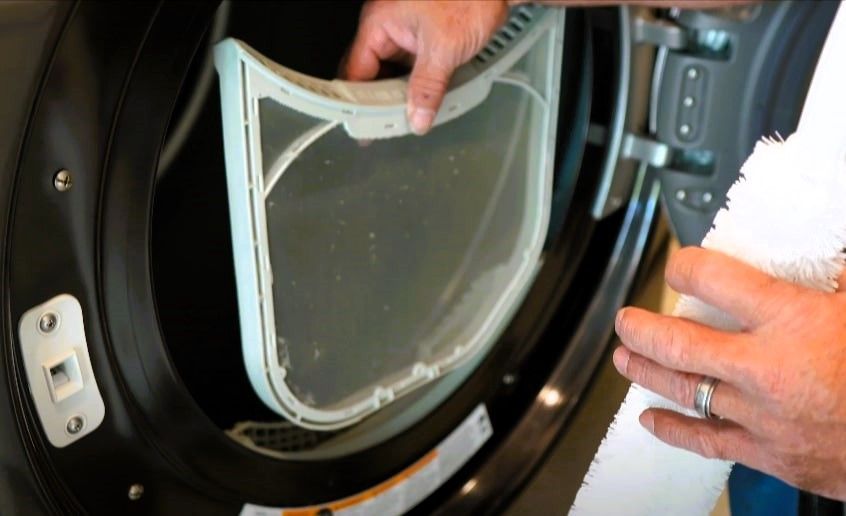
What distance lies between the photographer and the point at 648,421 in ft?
2.21

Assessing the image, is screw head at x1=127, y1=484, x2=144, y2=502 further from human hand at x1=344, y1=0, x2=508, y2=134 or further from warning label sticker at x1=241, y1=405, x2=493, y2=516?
human hand at x1=344, y1=0, x2=508, y2=134

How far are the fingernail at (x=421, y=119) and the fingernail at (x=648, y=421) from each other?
0.29 m

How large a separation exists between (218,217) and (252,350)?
0.11 m

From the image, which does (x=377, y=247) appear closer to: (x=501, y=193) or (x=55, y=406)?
(x=501, y=193)

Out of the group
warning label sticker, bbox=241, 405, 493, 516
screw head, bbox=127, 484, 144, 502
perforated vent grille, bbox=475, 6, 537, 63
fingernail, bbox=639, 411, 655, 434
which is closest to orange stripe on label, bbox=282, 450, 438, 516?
warning label sticker, bbox=241, 405, 493, 516

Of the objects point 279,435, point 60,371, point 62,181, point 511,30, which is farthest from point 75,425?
point 511,30

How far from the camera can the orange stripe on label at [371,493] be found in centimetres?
81

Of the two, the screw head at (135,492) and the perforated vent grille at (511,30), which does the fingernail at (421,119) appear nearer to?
the perforated vent grille at (511,30)

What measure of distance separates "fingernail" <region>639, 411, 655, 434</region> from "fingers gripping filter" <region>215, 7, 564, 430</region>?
0.27 metres

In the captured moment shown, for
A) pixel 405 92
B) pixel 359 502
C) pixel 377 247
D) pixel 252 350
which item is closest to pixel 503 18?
pixel 405 92

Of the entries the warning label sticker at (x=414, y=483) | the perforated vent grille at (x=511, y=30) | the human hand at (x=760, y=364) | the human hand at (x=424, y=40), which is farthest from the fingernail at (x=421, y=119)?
the warning label sticker at (x=414, y=483)

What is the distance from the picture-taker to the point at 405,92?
746mm

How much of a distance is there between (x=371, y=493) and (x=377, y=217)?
0.89 ft

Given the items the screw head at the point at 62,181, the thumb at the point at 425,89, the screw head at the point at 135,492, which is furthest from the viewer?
the thumb at the point at 425,89
